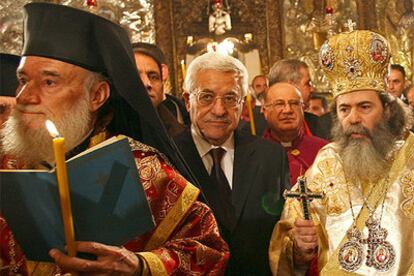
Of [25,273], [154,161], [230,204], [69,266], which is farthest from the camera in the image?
[230,204]

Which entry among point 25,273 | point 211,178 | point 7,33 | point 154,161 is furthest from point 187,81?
point 7,33

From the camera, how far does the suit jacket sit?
3.68 metres

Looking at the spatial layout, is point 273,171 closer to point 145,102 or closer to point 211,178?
point 211,178

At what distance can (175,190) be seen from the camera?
2.72 m

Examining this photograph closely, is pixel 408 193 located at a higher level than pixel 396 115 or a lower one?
lower

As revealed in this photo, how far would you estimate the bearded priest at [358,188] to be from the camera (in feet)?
12.5

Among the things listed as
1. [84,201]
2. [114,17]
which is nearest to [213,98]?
[84,201]

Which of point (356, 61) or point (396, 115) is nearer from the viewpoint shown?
point (396, 115)

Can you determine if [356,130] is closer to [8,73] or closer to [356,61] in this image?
[356,61]

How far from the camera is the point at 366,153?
4.07 m

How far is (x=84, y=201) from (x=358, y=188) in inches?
89.7

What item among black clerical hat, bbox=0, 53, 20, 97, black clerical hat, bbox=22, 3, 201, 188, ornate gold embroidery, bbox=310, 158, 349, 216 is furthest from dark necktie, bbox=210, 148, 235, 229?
black clerical hat, bbox=0, 53, 20, 97

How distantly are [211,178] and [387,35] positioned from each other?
10468 mm

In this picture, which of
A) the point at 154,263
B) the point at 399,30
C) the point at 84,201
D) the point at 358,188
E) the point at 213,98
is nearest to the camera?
the point at 84,201
